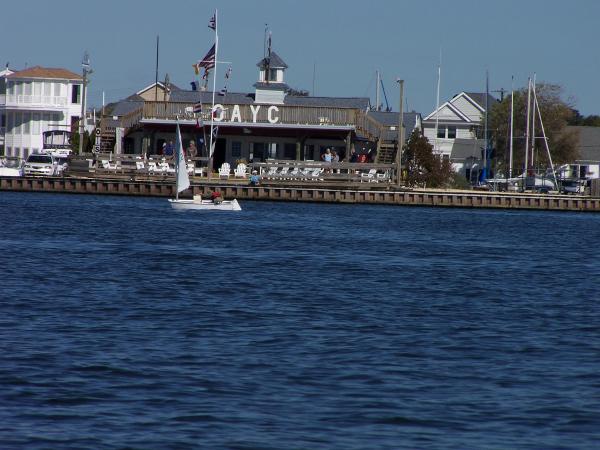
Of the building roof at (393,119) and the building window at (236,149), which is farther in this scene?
the building roof at (393,119)

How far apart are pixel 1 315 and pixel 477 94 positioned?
4466 inches

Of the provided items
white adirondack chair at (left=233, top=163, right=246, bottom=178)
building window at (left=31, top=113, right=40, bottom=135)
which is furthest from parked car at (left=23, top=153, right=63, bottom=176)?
building window at (left=31, top=113, right=40, bottom=135)

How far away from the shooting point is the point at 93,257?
112 ft

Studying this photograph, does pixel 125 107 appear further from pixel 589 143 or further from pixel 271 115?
pixel 589 143

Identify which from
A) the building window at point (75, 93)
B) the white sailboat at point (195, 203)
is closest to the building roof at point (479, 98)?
the building window at point (75, 93)

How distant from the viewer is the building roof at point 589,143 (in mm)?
112906

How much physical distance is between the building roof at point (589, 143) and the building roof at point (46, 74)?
4596 centimetres

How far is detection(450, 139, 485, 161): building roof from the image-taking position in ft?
357

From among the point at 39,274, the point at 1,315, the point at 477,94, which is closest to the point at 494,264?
the point at 39,274

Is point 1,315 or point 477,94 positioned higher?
point 477,94

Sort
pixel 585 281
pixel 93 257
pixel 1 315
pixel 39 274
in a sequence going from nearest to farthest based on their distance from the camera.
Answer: pixel 1 315 → pixel 39 274 → pixel 585 281 → pixel 93 257

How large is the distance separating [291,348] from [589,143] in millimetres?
100520

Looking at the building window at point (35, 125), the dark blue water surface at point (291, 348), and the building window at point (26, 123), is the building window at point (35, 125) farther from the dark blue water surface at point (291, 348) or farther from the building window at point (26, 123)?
the dark blue water surface at point (291, 348)

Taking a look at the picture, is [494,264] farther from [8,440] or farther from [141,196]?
[141,196]
